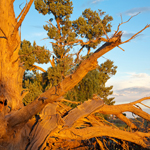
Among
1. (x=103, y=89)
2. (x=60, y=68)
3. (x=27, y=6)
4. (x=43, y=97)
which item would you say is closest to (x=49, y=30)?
(x=60, y=68)

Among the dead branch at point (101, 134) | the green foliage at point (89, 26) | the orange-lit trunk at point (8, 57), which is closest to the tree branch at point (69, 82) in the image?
the orange-lit trunk at point (8, 57)

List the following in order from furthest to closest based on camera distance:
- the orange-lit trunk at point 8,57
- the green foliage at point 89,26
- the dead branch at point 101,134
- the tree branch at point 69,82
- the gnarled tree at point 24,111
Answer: the green foliage at point 89,26, the dead branch at point 101,134, the orange-lit trunk at point 8,57, the gnarled tree at point 24,111, the tree branch at point 69,82

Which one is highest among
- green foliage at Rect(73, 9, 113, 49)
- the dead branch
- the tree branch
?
green foliage at Rect(73, 9, 113, 49)

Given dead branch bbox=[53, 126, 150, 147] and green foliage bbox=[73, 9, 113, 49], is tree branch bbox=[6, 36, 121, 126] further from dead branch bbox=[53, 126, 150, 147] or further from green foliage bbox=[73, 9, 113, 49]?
green foliage bbox=[73, 9, 113, 49]

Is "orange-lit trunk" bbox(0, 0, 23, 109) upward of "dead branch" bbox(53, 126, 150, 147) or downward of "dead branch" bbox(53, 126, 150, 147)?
upward

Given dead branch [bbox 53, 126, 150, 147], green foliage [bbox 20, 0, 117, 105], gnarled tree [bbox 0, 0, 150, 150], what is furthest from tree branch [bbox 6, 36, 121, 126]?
green foliage [bbox 20, 0, 117, 105]

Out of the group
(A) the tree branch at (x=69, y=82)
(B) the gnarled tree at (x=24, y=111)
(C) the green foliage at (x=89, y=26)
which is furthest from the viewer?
(C) the green foliage at (x=89, y=26)

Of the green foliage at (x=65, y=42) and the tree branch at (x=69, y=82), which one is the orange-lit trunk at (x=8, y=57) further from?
the green foliage at (x=65, y=42)

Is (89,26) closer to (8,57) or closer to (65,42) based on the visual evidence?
(65,42)

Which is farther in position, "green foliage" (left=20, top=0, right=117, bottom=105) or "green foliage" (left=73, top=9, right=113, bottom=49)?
"green foliage" (left=73, top=9, right=113, bottom=49)

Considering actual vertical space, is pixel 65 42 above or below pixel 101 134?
above

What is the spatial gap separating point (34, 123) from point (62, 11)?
18325mm

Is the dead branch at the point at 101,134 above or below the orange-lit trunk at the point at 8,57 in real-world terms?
below

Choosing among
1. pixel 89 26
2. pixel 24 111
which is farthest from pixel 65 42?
pixel 24 111
